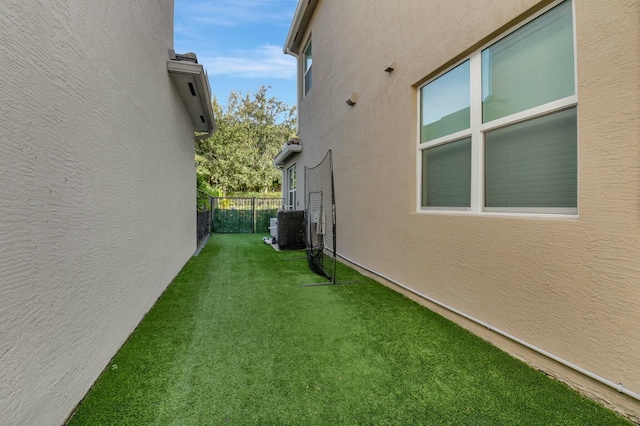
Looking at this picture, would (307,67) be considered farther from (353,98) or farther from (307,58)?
(353,98)

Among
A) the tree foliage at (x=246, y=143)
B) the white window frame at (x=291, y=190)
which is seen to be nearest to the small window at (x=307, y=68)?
the white window frame at (x=291, y=190)

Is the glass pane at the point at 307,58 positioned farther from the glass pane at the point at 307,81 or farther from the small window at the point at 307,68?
the glass pane at the point at 307,81

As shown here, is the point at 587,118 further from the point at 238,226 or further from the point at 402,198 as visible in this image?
the point at 238,226

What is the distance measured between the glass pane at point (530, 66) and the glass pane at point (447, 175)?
0.42m

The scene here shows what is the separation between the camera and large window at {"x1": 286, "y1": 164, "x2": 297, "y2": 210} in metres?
10.7

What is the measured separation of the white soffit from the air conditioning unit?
2900 millimetres

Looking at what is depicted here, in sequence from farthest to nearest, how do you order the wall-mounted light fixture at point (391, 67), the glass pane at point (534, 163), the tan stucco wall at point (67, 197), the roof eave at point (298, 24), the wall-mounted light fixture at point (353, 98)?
the roof eave at point (298, 24), the wall-mounted light fixture at point (353, 98), the wall-mounted light fixture at point (391, 67), the glass pane at point (534, 163), the tan stucco wall at point (67, 197)

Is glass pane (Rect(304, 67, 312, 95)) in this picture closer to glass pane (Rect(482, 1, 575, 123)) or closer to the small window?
the small window

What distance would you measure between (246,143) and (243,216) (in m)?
11.8

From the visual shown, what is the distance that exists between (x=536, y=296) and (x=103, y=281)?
3.01 metres

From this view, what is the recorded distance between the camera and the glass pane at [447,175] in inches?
116

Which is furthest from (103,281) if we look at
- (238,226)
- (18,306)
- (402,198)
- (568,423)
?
(238,226)

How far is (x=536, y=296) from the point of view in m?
2.11

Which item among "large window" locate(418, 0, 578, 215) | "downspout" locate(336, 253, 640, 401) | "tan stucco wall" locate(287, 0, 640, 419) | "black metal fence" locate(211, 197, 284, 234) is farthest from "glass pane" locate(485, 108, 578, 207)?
"black metal fence" locate(211, 197, 284, 234)
